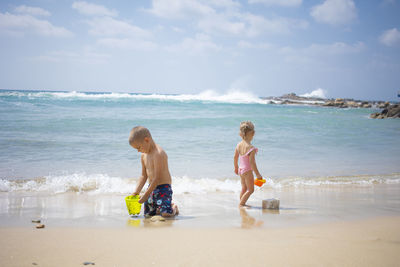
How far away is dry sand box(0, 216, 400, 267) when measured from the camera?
2332 mm

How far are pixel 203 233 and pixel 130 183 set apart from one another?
3134 mm

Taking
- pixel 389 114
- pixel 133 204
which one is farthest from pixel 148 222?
pixel 389 114

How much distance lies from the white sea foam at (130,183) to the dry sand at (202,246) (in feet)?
7.35

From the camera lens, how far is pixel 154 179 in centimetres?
379

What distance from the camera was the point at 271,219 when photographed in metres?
3.75

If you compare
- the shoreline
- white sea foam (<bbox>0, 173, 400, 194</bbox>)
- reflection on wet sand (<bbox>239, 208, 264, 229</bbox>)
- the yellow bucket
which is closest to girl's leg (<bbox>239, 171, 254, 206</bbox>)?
the shoreline

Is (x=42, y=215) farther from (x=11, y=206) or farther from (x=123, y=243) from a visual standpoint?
(x=123, y=243)

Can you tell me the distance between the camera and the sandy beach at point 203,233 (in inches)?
93.7

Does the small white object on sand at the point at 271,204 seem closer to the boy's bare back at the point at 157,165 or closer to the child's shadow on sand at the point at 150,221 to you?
the child's shadow on sand at the point at 150,221

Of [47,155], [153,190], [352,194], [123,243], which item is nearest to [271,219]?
[153,190]

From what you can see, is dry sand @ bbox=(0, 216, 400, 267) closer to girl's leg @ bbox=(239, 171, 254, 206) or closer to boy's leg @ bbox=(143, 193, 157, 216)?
boy's leg @ bbox=(143, 193, 157, 216)

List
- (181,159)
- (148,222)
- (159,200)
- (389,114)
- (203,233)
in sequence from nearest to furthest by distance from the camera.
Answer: (203,233)
(148,222)
(159,200)
(181,159)
(389,114)

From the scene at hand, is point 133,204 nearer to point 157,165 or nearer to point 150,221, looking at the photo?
point 150,221

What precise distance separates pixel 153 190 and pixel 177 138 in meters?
7.52
